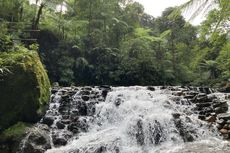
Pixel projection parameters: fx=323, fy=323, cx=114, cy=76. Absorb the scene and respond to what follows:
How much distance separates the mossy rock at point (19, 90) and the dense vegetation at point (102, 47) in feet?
24.0

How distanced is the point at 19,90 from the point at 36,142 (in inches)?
68.5

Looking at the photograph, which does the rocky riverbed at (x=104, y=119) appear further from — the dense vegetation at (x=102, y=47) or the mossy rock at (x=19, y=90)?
the dense vegetation at (x=102, y=47)

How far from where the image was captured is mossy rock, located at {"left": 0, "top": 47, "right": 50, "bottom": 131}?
838 cm

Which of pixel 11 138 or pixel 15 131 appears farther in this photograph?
pixel 15 131

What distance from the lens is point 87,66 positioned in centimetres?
1834

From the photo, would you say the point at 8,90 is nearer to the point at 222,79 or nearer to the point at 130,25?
the point at 222,79

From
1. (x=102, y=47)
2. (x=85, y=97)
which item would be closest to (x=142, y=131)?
(x=85, y=97)

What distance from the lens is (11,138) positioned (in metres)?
7.65

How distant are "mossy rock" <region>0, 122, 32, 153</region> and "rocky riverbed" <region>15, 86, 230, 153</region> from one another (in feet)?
0.48

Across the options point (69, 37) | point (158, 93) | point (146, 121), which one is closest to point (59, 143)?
point (146, 121)

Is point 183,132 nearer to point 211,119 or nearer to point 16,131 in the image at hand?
point 211,119

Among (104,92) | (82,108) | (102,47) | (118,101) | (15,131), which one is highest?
(102,47)

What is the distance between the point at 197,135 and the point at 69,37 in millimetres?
12909

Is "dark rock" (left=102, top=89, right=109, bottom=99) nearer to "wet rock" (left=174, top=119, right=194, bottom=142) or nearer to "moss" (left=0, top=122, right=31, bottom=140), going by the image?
"moss" (left=0, top=122, right=31, bottom=140)
